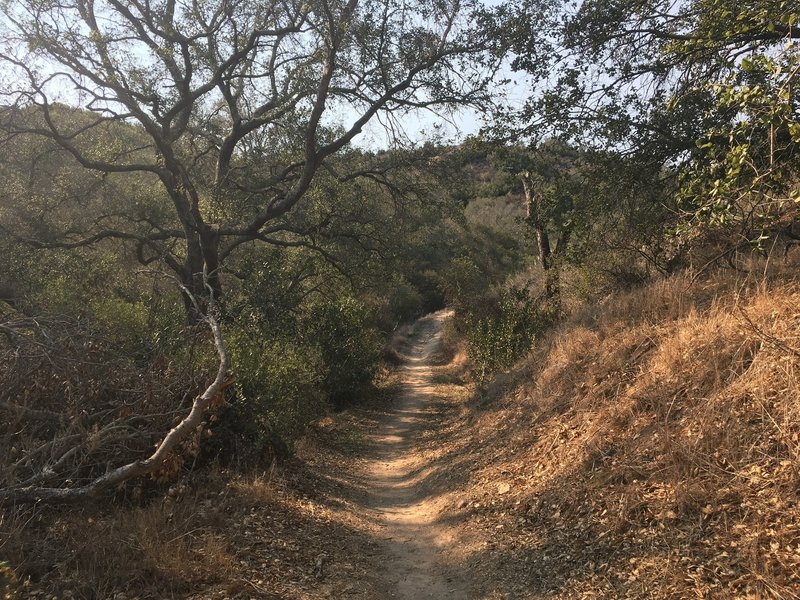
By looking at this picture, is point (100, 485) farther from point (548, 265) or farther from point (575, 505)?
point (548, 265)

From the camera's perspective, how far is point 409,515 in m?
6.98

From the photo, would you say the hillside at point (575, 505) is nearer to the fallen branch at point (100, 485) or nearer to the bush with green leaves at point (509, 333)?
the fallen branch at point (100, 485)

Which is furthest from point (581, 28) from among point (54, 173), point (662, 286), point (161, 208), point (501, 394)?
point (54, 173)

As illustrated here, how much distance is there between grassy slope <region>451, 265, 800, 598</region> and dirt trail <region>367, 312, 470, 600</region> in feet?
1.38

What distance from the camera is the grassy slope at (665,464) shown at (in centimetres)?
367

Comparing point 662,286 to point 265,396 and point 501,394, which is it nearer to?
point 501,394

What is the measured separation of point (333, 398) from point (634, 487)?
35.0 ft

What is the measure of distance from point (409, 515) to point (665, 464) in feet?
12.0

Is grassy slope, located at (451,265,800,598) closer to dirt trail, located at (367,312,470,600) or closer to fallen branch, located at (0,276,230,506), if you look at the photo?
dirt trail, located at (367,312,470,600)

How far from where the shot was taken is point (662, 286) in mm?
7785

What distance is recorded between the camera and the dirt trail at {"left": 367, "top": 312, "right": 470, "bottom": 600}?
4918 mm

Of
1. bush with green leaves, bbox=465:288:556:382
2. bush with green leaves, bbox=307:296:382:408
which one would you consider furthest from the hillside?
bush with green leaves, bbox=307:296:382:408

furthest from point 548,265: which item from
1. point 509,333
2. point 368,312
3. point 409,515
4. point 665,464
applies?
point 665,464

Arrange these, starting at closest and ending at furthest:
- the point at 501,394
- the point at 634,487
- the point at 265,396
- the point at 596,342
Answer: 1. the point at 634,487
2. the point at 265,396
3. the point at 596,342
4. the point at 501,394
